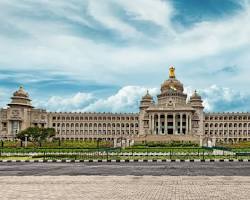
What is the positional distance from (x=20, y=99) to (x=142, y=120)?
3553 centimetres

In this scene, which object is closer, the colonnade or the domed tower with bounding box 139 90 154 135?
the colonnade

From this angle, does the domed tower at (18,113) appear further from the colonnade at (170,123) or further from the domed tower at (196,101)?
the domed tower at (196,101)

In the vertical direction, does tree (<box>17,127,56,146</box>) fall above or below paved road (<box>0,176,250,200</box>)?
above

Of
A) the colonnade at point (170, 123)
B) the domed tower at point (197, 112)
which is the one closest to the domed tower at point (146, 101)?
the colonnade at point (170, 123)

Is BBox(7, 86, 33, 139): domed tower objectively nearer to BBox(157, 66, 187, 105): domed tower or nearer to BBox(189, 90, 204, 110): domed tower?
BBox(157, 66, 187, 105): domed tower

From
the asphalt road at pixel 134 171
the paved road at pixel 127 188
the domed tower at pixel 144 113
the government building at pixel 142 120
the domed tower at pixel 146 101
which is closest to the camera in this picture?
the paved road at pixel 127 188

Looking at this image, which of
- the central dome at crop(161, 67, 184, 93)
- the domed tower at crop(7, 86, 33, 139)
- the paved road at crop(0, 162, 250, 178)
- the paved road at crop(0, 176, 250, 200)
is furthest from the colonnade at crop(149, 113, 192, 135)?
the paved road at crop(0, 176, 250, 200)

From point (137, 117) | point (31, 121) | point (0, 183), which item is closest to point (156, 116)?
point (137, 117)

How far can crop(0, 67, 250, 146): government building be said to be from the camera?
11612 centimetres

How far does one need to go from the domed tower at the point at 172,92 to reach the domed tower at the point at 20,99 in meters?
38.2

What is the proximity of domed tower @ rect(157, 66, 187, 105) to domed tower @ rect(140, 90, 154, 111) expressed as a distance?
4164 mm

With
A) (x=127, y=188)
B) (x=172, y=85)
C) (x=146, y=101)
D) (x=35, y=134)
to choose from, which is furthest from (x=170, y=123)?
(x=127, y=188)

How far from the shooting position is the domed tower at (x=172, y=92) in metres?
120

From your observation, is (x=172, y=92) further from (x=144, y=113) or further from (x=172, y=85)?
(x=144, y=113)
